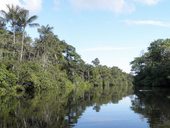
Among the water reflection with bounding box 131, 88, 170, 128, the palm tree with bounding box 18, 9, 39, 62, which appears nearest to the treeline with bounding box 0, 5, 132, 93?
the palm tree with bounding box 18, 9, 39, 62

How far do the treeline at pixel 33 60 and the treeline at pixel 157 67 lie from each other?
20557mm

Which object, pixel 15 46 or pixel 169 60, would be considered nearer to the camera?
pixel 15 46

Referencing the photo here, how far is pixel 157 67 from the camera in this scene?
11138 centimetres

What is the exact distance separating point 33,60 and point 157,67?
4483 cm

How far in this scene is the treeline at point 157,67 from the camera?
344ft

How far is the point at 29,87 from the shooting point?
6112 cm

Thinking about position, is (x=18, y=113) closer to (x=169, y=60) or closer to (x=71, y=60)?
(x=169, y=60)

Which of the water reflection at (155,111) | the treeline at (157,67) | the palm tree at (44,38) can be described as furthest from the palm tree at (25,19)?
the treeline at (157,67)

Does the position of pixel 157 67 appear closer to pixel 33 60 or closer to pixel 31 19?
pixel 33 60

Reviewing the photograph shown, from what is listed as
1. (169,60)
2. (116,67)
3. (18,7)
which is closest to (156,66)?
(169,60)

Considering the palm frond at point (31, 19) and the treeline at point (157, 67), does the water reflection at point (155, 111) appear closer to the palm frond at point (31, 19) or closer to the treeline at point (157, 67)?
the palm frond at point (31, 19)

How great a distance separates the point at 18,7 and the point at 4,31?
1171cm

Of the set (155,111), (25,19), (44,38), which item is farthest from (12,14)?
(155,111)

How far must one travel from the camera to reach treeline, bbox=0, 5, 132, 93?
5731 cm
